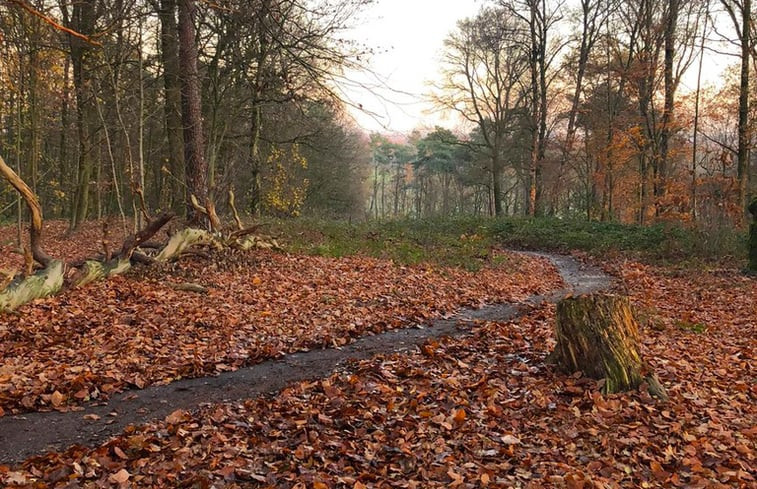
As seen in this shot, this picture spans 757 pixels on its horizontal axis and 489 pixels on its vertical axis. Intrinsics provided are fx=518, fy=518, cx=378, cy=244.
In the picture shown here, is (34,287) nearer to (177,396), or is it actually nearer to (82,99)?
(177,396)

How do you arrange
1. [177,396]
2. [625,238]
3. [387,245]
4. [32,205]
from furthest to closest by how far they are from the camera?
[625,238]
[387,245]
[32,205]
[177,396]

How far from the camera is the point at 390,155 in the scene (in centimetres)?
6562

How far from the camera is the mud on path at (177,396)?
15.3ft

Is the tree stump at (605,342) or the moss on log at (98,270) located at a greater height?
the moss on log at (98,270)

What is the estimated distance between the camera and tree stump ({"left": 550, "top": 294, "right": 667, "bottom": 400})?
17.7 feet

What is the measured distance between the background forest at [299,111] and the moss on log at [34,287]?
227 cm

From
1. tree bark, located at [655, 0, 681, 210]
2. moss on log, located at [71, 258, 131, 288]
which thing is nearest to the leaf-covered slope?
moss on log, located at [71, 258, 131, 288]

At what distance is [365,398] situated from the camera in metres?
5.42

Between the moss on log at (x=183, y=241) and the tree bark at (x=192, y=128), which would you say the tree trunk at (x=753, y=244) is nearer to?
the moss on log at (x=183, y=241)

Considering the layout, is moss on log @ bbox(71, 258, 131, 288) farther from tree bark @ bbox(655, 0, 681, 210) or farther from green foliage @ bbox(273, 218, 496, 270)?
tree bark @ bbox(655, 0, 681, 210)

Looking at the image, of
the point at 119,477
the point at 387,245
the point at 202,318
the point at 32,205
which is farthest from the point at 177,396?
the point at 387,245

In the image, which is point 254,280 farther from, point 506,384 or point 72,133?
point 72,133

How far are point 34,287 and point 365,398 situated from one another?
5.92 m

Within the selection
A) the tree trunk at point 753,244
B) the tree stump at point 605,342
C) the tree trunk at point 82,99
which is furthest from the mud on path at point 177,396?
the tree trunk at point 82,99
